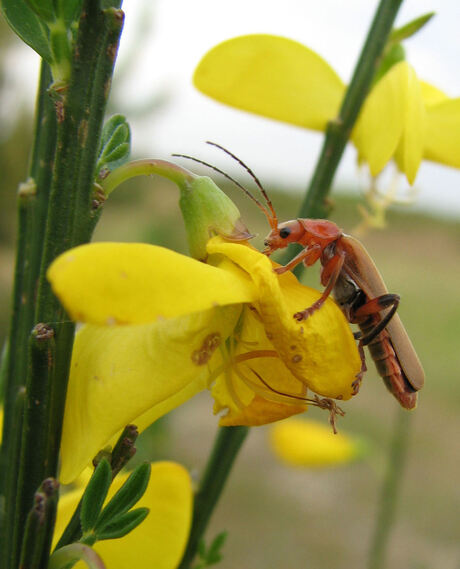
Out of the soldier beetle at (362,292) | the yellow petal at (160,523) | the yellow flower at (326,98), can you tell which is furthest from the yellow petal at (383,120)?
the yellow petal at (160,523)

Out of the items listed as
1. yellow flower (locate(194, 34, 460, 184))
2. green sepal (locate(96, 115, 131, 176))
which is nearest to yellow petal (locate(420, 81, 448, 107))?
yellow flower (locate(194, 34, 460, 184))

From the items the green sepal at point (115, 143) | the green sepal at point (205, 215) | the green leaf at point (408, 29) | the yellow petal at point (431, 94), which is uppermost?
the green leaf at point (408, 29)

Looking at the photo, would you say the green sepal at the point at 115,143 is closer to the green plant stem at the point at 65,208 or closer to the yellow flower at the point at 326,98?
the green plant stem at the point at 65,208

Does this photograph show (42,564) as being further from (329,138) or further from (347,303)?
(329,138)

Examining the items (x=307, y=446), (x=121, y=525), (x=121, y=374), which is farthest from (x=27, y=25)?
(x=307, y=446)

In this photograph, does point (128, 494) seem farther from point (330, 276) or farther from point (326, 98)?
point (326, 98)

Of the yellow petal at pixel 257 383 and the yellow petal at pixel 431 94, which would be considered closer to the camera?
the yellow petal at pixel 257 383
